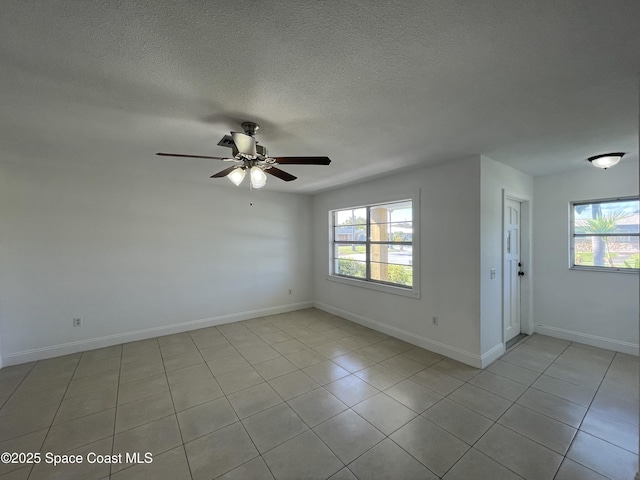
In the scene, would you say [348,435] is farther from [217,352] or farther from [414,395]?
[217,352]

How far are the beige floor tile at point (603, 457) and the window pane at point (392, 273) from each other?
7.20 ft

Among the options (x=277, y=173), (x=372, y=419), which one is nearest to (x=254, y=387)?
(x=372, y=419)

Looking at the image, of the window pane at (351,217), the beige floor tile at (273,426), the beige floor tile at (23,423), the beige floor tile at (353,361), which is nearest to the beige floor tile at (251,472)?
the beige floor tile at (273,426)

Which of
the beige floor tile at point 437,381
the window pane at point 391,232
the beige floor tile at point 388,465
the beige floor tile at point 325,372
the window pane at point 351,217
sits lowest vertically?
the beige floor tile at point 388,465

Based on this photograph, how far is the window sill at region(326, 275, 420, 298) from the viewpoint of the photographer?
367cm

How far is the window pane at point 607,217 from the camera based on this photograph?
319cm

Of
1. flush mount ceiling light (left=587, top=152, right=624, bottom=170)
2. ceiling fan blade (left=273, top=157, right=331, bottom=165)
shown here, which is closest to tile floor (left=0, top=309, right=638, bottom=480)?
ceiling fan blade (left=273, top=157, right=331, bottom=165)

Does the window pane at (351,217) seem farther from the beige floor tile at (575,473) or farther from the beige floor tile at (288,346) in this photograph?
the beige floor tile at (575,473)

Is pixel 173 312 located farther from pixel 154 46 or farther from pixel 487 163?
pixel 487 163

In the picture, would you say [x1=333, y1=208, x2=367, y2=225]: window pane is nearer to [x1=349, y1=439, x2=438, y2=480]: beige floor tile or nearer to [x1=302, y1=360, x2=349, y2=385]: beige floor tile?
[x1=302, y1=360, x2=349, y2=385]: beige floor tile

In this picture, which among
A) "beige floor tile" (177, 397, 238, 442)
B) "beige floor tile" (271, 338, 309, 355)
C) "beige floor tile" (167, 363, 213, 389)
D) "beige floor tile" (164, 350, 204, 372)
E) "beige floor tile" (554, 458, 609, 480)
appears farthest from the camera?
"beige floor tile" (271, 338, 309, 355)

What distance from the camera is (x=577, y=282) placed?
141 inches

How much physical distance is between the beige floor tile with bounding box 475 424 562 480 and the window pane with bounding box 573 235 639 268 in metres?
2.89

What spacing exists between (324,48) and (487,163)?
8.59ft
